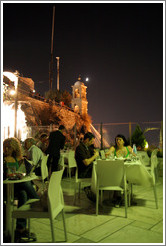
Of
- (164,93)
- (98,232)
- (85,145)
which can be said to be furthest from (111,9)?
(98,232)

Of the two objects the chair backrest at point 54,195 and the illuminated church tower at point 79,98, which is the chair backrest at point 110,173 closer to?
the chair backrest at point 54,195

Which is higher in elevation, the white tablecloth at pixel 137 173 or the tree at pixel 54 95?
the tree at pixel 54 95

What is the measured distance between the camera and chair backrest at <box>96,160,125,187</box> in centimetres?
357

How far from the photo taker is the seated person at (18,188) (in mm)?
2702

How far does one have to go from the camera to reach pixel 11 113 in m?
12.2

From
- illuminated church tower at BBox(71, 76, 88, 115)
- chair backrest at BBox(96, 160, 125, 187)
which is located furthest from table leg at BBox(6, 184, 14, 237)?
illuminated church tower at BBox(71, 76, 88, 115)

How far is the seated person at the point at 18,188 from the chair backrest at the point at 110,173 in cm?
110

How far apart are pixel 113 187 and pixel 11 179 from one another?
1.68m

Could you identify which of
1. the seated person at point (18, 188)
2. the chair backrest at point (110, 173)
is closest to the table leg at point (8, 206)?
the seated person at point (18, 188)

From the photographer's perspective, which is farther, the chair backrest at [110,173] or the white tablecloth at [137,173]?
the white tablecloth at [137,173]

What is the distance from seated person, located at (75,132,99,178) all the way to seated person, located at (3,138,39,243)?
1.32 metres

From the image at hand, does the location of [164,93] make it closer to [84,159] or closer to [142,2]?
[142,2]

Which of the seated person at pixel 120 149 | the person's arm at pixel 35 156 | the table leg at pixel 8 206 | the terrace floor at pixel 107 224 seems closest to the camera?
the table leg at pixel 8 206

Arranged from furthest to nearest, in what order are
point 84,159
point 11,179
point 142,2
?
point 84,159, point 142,2, point 11,179
